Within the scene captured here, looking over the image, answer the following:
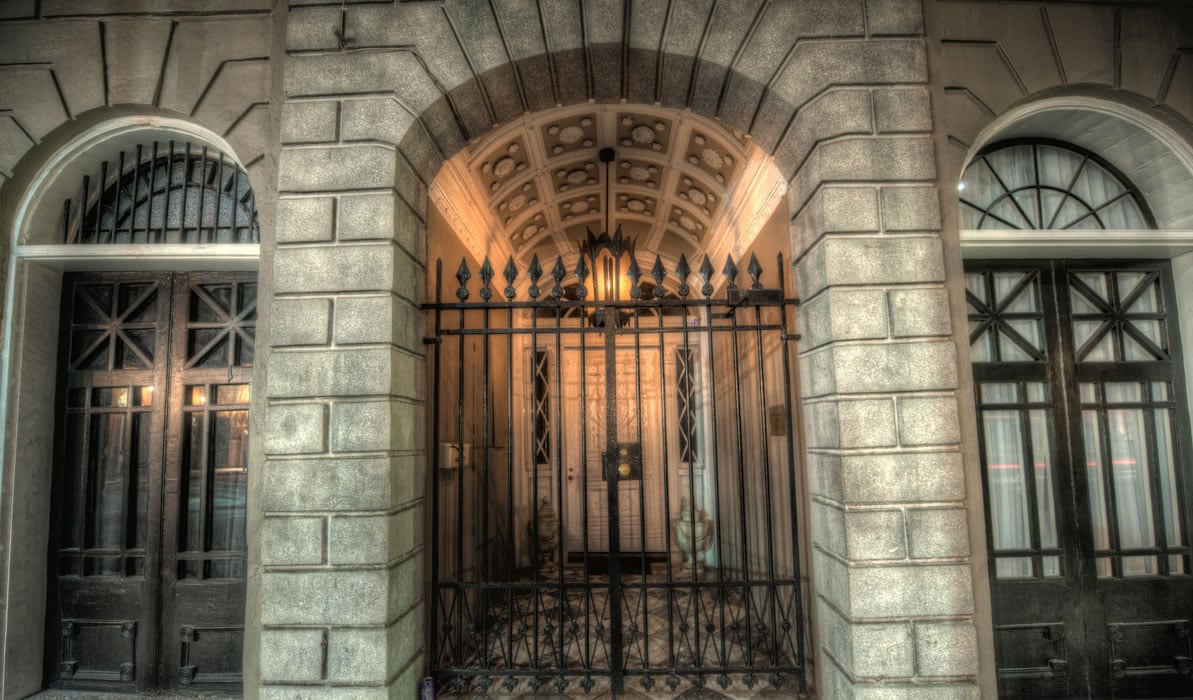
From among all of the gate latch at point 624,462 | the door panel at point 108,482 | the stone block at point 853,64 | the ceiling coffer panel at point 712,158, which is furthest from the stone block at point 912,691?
the door panel at point 108,482

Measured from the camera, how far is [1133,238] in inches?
149

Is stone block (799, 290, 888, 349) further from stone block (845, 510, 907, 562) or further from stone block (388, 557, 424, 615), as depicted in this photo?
stone block (388, 557, 424, 615)

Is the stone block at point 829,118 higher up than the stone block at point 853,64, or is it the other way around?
the stone block at point 853,64

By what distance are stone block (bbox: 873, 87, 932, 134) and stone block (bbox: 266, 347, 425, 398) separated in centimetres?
306

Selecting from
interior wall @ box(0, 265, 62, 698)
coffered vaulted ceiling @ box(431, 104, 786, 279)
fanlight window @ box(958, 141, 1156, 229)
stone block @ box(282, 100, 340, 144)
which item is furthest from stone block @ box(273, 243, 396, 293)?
fanlight window @ box(958, 141, 1156, 229)

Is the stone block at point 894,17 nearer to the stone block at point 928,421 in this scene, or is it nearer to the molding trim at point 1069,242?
the molding trim at point 1069,242

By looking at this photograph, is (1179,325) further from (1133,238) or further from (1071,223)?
(1071,223)

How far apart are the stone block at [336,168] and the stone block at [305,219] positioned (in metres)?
0.07

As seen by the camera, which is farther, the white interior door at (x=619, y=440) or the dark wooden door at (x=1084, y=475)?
the white interior door at (x=619, y=440)

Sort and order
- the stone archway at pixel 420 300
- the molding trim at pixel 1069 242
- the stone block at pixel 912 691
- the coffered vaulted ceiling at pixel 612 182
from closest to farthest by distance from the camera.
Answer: the stone block at pixel 912 691, the stone archway at pixel 420 300, the molding trim at pixel 1069 242, the coffered vaulted ceiling at pixel 612 182

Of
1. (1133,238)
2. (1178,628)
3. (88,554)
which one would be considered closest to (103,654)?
(88,554)

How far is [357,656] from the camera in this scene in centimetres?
294

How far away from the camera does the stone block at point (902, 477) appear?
2.96 metres

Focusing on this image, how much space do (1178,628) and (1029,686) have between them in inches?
42.3
